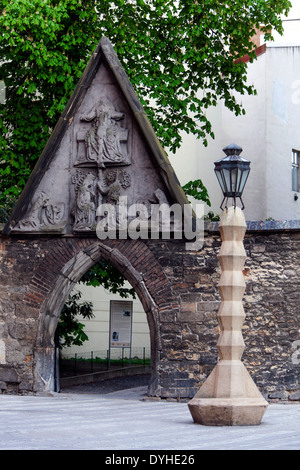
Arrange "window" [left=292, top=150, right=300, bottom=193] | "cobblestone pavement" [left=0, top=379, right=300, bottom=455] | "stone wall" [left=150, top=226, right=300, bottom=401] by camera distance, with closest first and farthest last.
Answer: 1. "cobblestone pavement" [left=0, top=379, right=300, bottom=455]
2. "stone wall" [left=150, top=226, right=300, bottom=401]
3. "window" [left=292, top=150, right=300, bottom=193]

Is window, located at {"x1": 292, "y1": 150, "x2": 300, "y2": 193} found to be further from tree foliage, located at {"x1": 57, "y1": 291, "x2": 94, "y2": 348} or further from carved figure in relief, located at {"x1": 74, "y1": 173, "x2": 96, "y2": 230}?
carved figure in relief, located at {"x1": 74, "y1": 173, "x2": 96, "y2": 230}

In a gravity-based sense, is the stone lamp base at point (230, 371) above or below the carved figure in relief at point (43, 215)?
below

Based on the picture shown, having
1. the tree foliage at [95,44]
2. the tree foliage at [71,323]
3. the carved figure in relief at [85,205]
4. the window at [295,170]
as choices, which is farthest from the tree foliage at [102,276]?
the window at [295,170]

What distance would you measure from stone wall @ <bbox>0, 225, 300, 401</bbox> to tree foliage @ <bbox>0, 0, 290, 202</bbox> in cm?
418

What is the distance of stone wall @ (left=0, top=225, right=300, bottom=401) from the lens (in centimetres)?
1209

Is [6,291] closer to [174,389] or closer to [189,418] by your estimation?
[174,389]

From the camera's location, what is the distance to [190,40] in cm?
1772

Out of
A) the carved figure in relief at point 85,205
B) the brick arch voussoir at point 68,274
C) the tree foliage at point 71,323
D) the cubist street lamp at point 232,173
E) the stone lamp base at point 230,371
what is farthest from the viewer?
the tree foliage at point 71,323

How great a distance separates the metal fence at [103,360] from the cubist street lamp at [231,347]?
430 inches

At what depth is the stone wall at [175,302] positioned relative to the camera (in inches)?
476

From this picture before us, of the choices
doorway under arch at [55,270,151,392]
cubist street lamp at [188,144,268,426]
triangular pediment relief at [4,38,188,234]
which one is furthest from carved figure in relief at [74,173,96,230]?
doorway under arch at [55,270,151,392]

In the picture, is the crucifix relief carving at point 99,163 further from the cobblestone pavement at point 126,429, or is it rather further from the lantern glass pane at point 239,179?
the lantern glass pane at point 239,179

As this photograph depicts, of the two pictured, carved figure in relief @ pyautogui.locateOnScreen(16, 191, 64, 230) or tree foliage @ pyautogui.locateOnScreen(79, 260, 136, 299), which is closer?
carved figure in relief @ pyautogui.locateOnScreen(16, 191, 64, 230)

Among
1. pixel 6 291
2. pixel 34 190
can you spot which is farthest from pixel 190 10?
pixel 6 291
